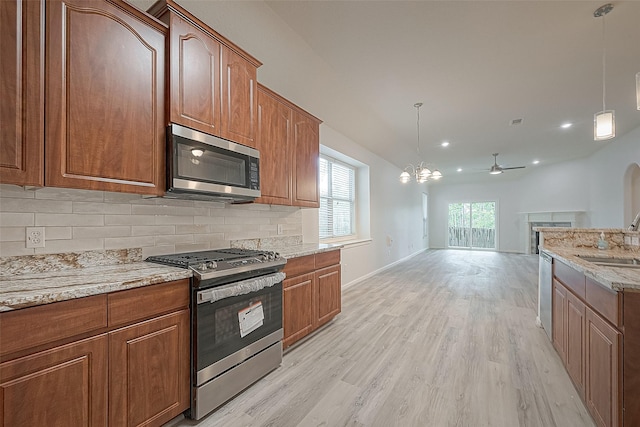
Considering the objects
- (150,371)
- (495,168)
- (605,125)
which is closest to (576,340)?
(605,125)

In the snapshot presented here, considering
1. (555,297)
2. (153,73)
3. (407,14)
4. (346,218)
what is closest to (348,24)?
(407,14)

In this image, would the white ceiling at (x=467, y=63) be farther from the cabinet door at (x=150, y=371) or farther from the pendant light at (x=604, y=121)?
the cabinet door at (x=150, y=371)

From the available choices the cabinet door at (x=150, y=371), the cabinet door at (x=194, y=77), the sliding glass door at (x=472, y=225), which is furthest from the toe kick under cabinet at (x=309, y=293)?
the sliding glass door at (x=472, y=225)

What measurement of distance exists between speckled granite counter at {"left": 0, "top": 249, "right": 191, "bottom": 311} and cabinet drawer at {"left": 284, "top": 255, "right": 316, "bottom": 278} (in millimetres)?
1016

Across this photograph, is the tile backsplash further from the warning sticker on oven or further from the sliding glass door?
the sliding glass door

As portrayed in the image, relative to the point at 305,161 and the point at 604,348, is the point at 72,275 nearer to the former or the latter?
the point at 305,161

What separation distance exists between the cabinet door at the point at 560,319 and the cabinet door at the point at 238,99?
2.96 m

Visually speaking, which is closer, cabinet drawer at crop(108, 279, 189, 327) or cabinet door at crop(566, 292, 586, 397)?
cabinet drawer at crop(108, 279, 189, 327)

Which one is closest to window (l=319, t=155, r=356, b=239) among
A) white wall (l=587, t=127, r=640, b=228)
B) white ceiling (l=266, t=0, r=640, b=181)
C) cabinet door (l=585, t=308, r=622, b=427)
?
white ceiling (l=266, t=0, r=640, b=181)

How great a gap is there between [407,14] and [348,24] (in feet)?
1.69

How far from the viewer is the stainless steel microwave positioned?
1.82m

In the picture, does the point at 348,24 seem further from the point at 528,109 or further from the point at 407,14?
the point at 528,109

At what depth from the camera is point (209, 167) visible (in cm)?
203

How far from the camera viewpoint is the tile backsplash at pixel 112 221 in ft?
4.89
